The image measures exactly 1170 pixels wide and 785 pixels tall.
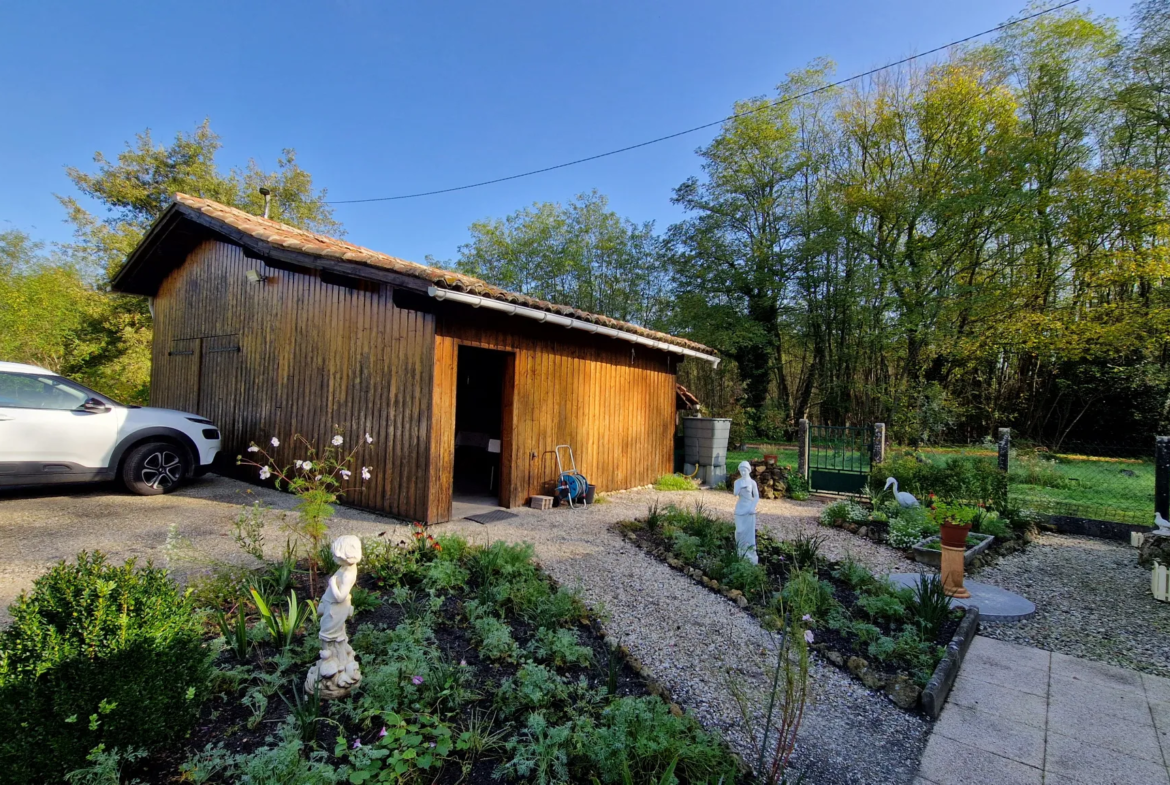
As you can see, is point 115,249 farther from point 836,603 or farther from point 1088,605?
point 1088,605

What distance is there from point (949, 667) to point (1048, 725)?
0.41 meters

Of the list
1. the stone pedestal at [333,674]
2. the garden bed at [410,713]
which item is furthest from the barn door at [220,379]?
the stone pedestal at [333,674]

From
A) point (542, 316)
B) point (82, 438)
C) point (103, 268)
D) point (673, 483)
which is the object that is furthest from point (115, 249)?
point (673, 483)

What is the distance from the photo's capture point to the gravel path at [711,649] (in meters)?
2.11

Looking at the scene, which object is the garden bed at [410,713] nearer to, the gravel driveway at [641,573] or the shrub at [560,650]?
the shrub at [560,650]

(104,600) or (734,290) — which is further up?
(734,290)

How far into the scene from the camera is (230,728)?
6.30 feet

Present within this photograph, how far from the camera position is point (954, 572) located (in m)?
3.88

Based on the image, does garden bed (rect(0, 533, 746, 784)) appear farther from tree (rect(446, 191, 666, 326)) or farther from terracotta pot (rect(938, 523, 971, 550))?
tree (rect(446, 191, 666, 326))

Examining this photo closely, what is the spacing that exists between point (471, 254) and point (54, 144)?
42.9ft

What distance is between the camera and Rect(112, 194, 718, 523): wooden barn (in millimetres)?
5191

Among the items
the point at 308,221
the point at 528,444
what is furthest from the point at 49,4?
the point at 308,221

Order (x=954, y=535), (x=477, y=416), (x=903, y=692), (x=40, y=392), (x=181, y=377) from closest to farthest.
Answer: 1. (x=903, y=692)
2. (x=954, y=535)
3. (x=40, y=392)
4. (x=181, y=377)
5. (x=477, y=416)

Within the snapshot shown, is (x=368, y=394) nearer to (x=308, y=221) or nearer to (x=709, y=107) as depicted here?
(x=709, y=107)
